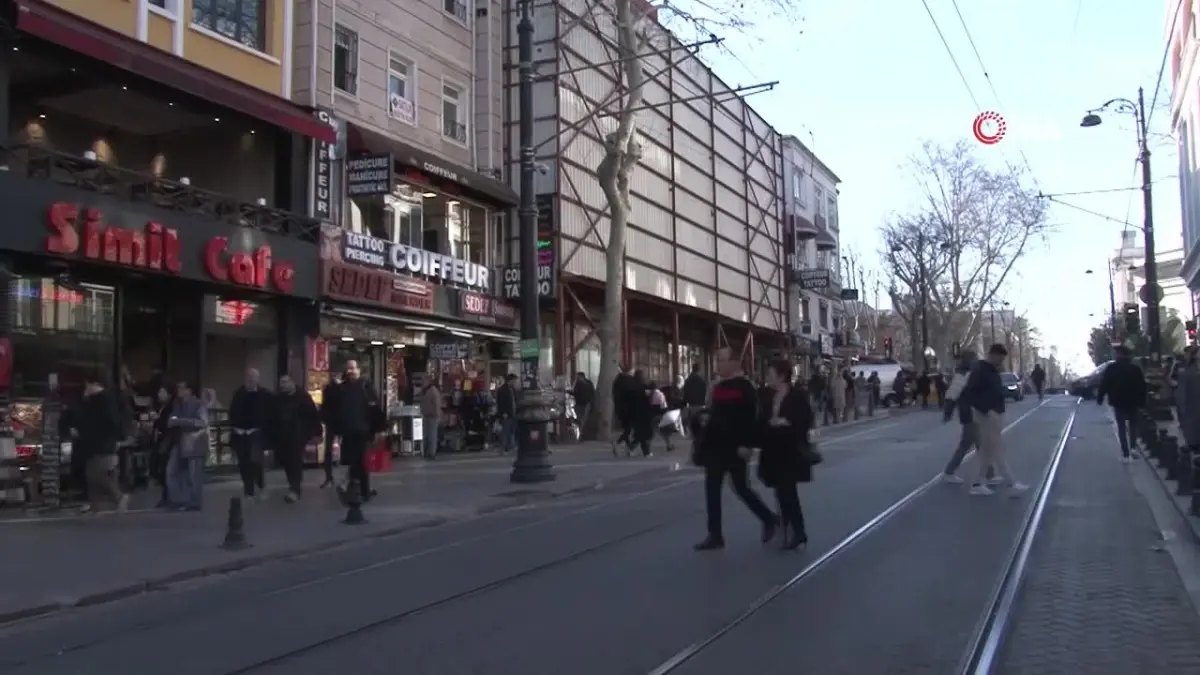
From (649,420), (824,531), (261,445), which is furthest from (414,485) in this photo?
(824,531)

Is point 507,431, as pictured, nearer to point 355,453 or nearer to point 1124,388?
point 355,453

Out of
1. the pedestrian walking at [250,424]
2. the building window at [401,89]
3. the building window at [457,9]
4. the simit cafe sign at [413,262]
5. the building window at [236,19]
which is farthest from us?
the building window at [457,9]

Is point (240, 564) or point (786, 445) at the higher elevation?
point (786, 445)

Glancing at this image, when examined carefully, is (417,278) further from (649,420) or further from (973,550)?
(973,550)

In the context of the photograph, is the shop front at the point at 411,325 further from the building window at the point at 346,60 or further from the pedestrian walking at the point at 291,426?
the pedestrian walking at the point at 291,426

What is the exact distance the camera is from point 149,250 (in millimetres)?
16922

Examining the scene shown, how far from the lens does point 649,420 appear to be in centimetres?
2302

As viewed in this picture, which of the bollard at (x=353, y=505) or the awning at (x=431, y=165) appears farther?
the awning at (x=431, y=165)

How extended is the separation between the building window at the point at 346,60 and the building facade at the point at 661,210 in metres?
4.17

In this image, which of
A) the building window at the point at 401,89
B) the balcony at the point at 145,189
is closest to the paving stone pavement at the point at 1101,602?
the balcony at the point at 145,189

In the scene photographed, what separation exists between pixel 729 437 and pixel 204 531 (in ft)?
20.5

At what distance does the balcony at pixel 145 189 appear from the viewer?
51.5 feet

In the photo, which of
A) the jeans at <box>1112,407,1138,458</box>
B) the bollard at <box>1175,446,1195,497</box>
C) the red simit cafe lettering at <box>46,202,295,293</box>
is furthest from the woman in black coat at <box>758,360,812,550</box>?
the red simit cafe lettering at <box>46,202,295,293</box>

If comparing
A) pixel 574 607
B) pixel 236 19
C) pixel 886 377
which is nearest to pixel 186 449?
pixel 574 607
